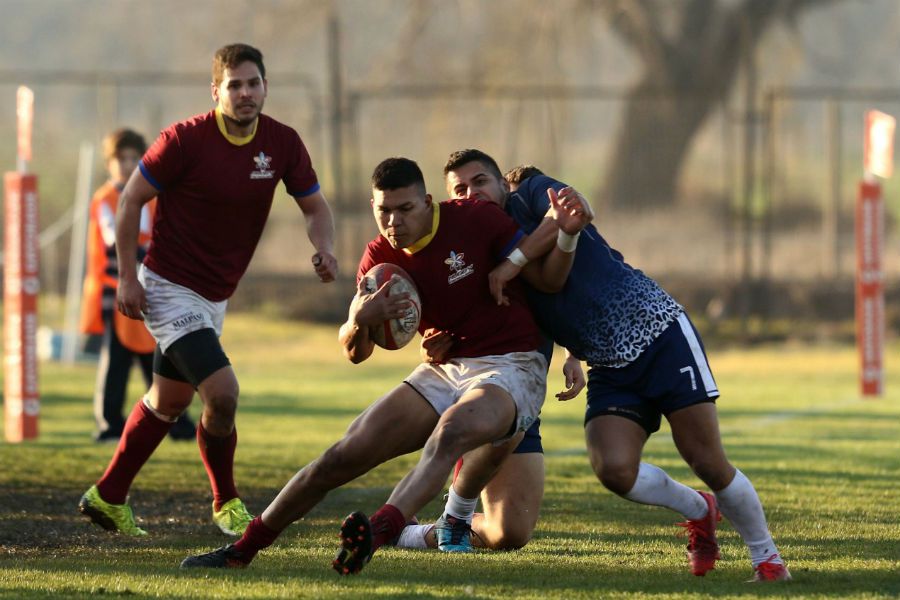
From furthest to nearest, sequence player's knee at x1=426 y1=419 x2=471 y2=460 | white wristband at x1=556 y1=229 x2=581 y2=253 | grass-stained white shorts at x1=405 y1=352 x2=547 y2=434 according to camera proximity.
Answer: grass-stained white shorts at x1=405 y1=352 x2=547 y2=434 → white wristband at x1=556 y1=229 x2=581 y2=253 → player's knee at x1=426 y1=419 x2=471 y2=460

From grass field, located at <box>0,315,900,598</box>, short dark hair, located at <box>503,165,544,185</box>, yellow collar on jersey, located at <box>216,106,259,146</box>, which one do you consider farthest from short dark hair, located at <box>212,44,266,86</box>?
grass field, located at <box>0,315,900,598</box>

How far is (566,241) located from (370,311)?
32.8 inches

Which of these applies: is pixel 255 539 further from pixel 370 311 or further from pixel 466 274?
pixel 466 274

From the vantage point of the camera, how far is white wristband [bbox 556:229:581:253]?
625cm

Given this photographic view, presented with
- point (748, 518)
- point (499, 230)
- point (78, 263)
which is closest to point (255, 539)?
point (499, 230)

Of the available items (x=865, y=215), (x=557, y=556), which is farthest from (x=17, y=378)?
(x=865, y=215)

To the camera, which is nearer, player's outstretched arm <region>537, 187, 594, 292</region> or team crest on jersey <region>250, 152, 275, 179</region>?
player's outstretched arm <region>537, 187, 594, 292</region>

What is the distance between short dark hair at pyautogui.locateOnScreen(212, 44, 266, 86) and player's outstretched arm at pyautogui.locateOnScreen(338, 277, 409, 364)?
176 centimetres

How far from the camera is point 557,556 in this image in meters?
6.95

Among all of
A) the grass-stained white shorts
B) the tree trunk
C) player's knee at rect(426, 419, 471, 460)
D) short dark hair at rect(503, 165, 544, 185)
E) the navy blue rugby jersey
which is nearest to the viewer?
player's knee at rect(426, 419, 471, 460)

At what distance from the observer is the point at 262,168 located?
7.60 metres

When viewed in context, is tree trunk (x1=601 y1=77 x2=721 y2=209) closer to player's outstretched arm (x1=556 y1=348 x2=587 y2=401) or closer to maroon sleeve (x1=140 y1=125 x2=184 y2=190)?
maroon sleeve (x1=140 y1=125 x2=184 y2=190)

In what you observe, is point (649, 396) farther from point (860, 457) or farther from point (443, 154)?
point (443, 154)

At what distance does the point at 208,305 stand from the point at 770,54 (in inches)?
911
